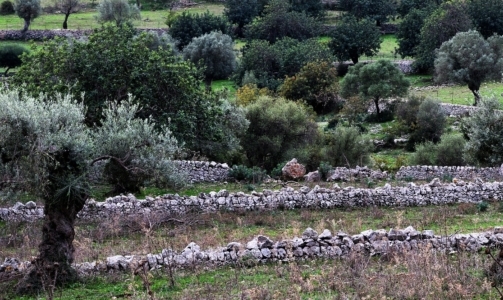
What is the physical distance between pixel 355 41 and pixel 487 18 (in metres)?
15.2

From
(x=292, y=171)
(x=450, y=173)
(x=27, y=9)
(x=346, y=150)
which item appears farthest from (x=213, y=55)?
(x=450, y=173)

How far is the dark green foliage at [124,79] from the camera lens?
31.7 metres

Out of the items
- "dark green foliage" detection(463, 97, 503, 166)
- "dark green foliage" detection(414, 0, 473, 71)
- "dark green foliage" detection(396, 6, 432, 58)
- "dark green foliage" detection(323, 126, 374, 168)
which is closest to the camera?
"dark green foliage" detection(463, 97, 503, 166)

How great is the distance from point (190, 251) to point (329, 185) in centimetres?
1324

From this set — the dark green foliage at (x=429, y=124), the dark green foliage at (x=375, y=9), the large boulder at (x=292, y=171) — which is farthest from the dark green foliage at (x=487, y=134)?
the dark green foliage at (x=375, y=9)

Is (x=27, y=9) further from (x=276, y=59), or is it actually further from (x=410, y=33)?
(x=410, y=33)

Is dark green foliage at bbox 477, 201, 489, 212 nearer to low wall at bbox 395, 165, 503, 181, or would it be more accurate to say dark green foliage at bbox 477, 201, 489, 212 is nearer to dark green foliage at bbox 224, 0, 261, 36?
low wall at bbox 395, 165, 503, 181

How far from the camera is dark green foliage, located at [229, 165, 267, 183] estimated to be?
102 feet

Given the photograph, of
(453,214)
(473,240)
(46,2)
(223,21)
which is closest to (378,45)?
(223,21)

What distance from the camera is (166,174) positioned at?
21125 millimetres

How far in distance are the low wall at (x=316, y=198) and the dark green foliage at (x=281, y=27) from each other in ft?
197

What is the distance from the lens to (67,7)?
91.3 metres

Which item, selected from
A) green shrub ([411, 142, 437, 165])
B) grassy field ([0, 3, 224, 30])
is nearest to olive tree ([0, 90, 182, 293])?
green shrub ([411, 142, 437, 165])

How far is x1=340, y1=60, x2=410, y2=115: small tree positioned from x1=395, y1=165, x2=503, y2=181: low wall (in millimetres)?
23526
